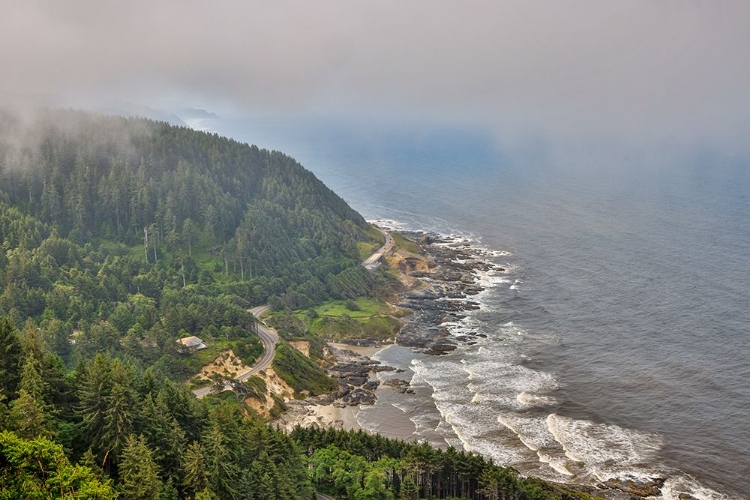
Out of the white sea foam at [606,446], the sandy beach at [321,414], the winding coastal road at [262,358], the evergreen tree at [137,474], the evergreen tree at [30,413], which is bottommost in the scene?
the sandy beach at [321,414]

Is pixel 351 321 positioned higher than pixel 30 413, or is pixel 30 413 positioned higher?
pixel 30 413

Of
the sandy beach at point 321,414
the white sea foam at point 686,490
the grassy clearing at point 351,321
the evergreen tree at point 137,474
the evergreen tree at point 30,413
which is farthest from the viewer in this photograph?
the grassy clearing at point 351,321

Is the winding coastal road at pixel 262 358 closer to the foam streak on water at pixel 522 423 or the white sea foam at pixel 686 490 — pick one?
the foam streak on water at pixel 522 423

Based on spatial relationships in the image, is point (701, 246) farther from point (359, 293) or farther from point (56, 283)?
point (56, 283)

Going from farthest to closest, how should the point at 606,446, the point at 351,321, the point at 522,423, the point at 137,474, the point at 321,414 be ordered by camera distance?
the point at 351,321, the point at 321,414, the point at 522,423, the point at 606,446, the point at 137,474

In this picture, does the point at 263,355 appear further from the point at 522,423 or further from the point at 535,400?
the point at 535,400

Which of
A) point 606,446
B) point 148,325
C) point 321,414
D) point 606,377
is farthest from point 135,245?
point 606,446

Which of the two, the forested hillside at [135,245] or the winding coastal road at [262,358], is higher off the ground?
the forested hillside at [135,245]

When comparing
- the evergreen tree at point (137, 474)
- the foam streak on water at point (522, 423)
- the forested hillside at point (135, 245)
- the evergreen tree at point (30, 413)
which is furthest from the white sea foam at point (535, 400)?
the evergreen tree at point (30, 413)
